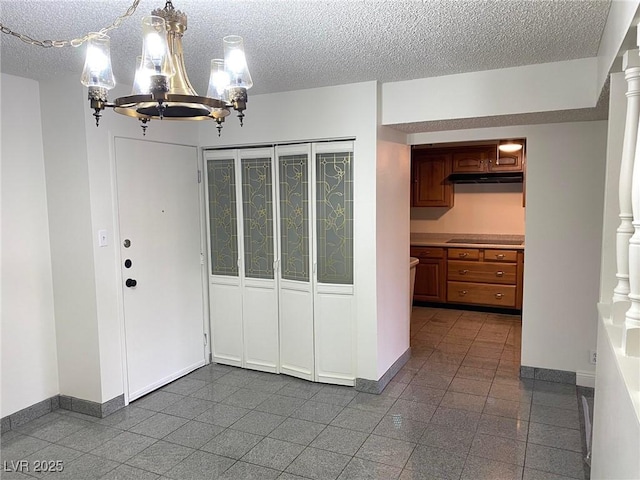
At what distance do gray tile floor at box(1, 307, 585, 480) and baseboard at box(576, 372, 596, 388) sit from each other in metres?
0.09

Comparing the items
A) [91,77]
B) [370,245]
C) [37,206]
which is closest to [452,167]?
[370,245]

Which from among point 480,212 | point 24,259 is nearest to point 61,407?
point 24,259

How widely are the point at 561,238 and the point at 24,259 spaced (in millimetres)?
3876

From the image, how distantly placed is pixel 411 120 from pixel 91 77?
7.57 ft

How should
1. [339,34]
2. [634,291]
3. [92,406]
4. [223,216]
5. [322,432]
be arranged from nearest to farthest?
[634,291] < [339,34] < [322,432] < [92,406] < [223,216]

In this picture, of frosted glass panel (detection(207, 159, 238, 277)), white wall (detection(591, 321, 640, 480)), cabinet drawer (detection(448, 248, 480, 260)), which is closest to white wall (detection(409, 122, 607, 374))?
white wall (detection(591, 321, 640, 480))

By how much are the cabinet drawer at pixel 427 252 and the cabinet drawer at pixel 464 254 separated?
0.42 ft

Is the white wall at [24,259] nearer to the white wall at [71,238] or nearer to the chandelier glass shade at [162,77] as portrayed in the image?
the white wall at [71,238]

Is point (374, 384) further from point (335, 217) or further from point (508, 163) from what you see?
point (508, 163)

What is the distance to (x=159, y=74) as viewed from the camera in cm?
149

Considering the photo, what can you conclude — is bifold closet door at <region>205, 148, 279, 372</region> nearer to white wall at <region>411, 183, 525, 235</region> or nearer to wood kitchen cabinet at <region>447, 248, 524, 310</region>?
wood kitchen cabinet at <region>447, 248, 524, 310</region>

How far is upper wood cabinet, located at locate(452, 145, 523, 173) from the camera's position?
580cm

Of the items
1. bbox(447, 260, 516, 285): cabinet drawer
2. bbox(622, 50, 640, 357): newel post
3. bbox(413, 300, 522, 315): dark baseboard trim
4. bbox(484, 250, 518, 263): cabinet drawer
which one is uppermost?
bbox(622, 50, 640, 357): newel post

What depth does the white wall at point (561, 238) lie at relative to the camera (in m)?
3.45
